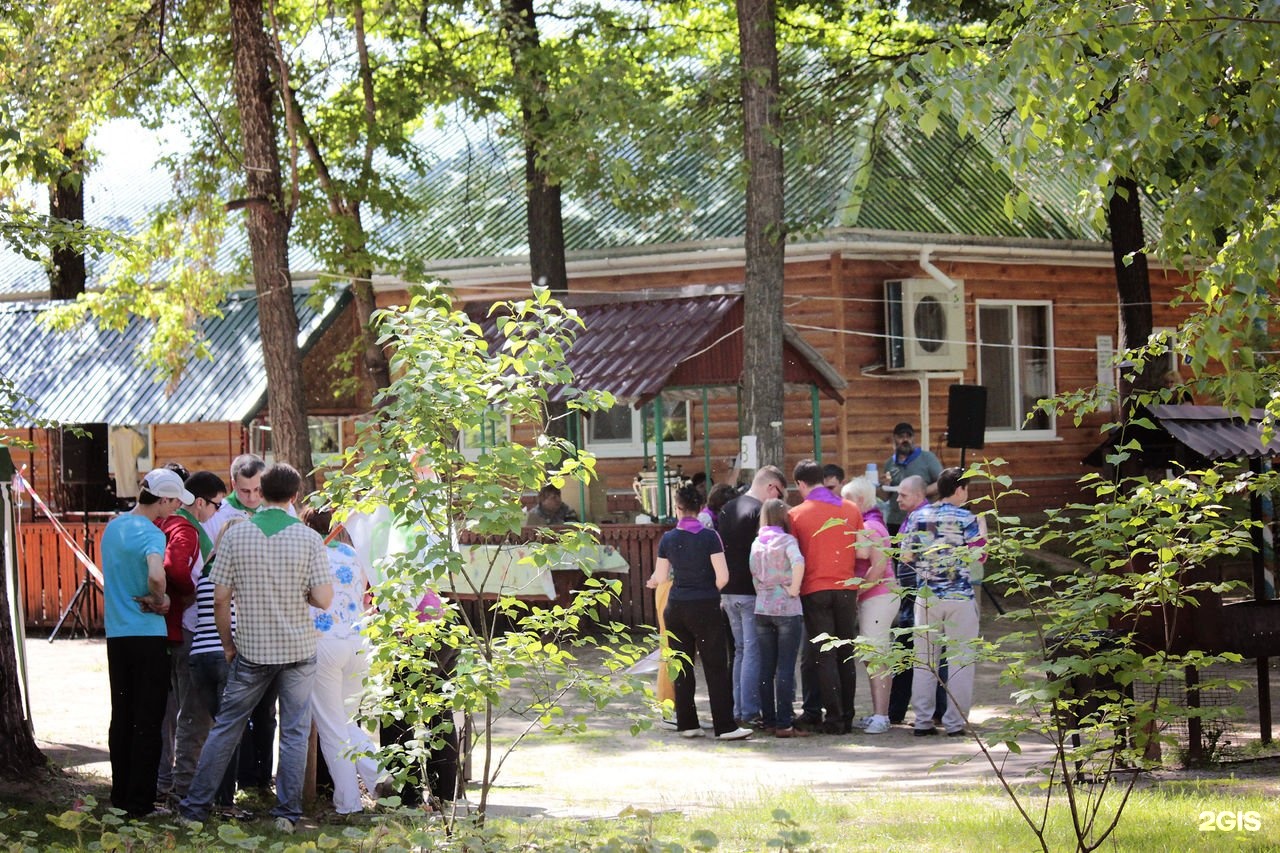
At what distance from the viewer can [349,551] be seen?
8.32 meters

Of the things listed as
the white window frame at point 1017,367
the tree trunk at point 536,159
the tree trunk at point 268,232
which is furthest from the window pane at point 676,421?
the tree trunk at point 268,232

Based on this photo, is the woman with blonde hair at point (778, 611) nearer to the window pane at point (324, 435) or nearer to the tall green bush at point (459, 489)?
the tall green bush at point (459, 489)

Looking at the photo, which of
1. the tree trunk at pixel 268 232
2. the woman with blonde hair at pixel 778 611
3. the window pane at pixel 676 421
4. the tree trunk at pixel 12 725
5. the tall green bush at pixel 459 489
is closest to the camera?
the tall green bush at pixel 459 489

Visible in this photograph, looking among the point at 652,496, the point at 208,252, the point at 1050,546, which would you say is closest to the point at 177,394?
the point at 208,252

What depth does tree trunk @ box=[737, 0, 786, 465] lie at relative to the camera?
572 inches

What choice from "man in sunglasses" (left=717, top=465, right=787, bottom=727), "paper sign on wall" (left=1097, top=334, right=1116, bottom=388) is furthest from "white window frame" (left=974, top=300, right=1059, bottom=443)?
"man in sunglasses" (left=717, top=465, right=787, bottom=727)

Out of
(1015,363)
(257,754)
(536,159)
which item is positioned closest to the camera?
(257,754)

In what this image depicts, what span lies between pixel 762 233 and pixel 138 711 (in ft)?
27.0

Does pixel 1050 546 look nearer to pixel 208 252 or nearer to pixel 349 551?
pixel 208 252

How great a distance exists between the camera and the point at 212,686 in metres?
8.41

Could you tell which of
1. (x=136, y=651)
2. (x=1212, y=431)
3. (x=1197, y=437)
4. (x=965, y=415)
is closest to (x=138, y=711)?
(x=136, y=651)

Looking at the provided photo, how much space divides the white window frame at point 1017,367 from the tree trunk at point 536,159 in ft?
20.8

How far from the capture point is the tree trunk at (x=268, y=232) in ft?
48.6

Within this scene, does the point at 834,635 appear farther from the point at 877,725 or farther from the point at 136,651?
the point at 136,651
